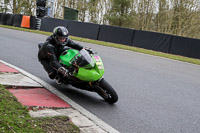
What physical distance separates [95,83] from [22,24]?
24740 mm

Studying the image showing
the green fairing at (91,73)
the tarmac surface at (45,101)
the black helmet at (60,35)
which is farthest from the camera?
the black helmet at (60,35)

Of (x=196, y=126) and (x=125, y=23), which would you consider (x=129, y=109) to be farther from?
(x=125, y=23)

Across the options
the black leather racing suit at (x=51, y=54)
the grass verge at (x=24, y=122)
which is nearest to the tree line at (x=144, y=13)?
the black leather racing suit at (x=51, y=54)

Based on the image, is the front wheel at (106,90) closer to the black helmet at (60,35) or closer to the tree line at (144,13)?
the black helmet at (60,35)

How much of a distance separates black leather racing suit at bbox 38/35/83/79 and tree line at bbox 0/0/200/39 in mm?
25060

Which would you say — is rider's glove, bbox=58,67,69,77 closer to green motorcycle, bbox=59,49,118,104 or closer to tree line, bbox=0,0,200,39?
green motorcycle, bbox=59,49,118,104

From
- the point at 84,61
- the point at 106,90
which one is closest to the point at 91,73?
the point at 84,61

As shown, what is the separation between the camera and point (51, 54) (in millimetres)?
5871

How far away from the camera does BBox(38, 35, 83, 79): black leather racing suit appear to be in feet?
19.1

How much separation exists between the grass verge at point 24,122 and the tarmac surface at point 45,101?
0.59 ft

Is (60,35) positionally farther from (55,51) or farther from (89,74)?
(89,74)

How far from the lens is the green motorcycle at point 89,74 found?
17.5 feet

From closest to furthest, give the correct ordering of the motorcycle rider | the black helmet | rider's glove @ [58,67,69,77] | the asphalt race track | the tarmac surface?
the tarmac surface
the asphalt race track
rider's glove @ [58,67,69,77]
the motorcycle rider
the black helmet

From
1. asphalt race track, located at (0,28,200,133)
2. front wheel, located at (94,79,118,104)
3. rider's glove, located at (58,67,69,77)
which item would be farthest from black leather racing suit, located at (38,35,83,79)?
front wheel, located at (94,79,118,104)
